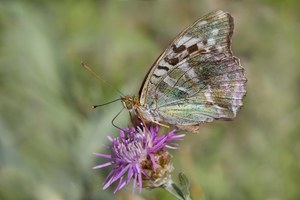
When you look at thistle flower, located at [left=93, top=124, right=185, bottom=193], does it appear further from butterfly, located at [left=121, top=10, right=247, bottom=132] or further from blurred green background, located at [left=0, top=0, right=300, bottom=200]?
blurred green background, located at [left=0, top=0, right=300, bottom=200]

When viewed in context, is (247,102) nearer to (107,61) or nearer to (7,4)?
(107,61)

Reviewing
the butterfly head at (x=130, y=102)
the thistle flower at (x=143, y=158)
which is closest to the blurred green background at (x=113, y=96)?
the thistle flower at (x=143, y=158)

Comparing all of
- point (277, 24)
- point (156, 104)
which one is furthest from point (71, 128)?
point (277, 24)

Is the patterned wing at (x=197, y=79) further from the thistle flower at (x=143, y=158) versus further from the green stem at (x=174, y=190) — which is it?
the green stem at (x=174, y=190)

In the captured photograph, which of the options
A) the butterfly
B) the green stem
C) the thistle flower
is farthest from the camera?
the butterfly

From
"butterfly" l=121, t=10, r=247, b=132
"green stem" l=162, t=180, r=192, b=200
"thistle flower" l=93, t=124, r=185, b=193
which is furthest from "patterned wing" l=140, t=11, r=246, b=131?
"green stem" l=162, t=180, r=192, b=200

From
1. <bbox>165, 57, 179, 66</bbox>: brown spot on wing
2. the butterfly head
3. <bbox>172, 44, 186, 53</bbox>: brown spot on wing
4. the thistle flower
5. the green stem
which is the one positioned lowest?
the green stem

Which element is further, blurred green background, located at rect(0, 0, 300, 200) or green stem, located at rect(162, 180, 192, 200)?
blurred green background, located at rect(0, 0, 300, 200)

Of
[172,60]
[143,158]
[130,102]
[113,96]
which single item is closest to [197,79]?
[172,60]

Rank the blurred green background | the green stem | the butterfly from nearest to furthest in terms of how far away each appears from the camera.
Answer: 1. the green stem
2. the butterfly
3. the blurred green background
